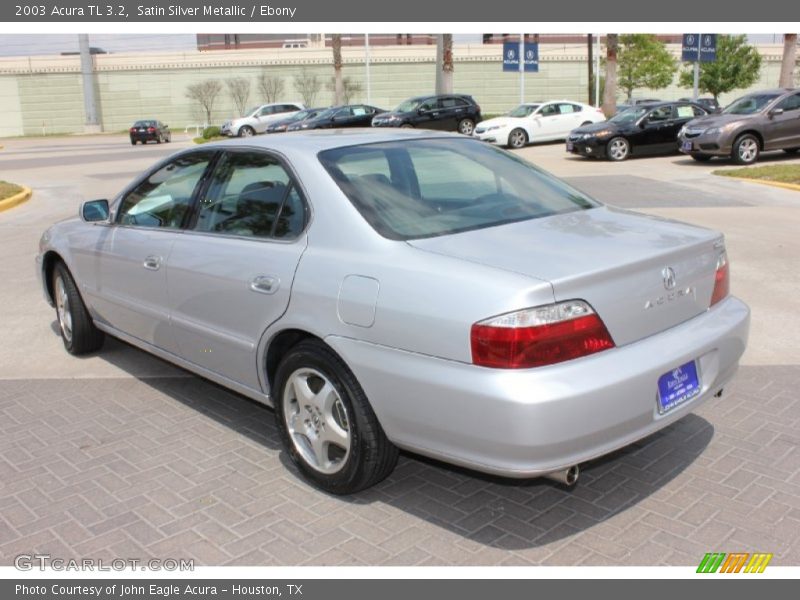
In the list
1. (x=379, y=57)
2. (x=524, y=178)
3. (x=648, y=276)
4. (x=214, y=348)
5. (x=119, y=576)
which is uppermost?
(x=379, y=57)

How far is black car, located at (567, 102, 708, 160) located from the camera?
2131 centimetres

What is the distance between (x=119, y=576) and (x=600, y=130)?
66.0 feet

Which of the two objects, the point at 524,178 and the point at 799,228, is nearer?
the point at 524,178

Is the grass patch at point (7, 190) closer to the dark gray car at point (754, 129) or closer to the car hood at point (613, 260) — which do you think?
the car hood at point (613, 260)

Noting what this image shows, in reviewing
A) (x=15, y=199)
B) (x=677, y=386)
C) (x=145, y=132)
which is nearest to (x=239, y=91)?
(x=145, y=132)

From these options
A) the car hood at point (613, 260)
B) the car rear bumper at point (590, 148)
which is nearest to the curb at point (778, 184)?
the car rear bumper at point (590, 148)

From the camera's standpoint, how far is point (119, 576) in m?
3.24

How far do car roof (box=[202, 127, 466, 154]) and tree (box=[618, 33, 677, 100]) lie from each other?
6003 cm

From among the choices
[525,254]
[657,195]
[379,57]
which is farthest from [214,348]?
[379,57]

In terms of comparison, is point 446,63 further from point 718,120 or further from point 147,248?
point 147,248

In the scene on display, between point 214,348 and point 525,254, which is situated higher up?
point 525,254

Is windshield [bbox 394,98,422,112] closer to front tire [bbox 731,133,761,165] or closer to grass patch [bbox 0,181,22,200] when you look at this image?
front tire [bbox 731,133,761,165]

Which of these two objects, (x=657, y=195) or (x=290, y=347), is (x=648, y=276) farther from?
(x=657, y=195)

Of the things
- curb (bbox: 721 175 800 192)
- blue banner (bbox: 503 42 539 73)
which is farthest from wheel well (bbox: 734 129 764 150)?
blue banner (bbox: 503 42 539 73)
